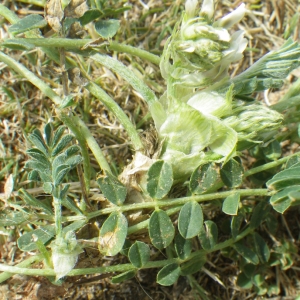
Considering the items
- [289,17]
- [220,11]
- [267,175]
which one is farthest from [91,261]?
[289,17]

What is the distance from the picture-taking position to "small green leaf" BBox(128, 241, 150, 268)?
5.80ft

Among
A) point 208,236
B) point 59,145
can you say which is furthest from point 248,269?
point 59,145

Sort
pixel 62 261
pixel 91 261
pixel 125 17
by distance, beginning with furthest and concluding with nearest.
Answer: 1. pixel 125 17
2. pixel 91 261
3. pixel 62 261

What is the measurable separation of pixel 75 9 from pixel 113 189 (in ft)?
2.45

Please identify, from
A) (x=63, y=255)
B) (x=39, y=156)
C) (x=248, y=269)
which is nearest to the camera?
(x=63, y=255)

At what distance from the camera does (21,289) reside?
2039 millimetres

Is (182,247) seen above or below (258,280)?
above

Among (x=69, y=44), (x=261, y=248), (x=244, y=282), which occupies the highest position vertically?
(x=69, y=44)

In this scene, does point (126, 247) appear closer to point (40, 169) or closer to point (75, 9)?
point (40, 169)

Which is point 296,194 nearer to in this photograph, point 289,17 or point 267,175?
point 267,175

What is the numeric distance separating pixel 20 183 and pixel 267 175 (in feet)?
3.66

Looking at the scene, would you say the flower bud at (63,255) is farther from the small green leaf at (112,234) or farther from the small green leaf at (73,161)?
the small green leaf at (73,161)

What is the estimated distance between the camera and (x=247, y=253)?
2.09m

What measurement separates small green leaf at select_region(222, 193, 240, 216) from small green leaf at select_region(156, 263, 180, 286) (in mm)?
326
